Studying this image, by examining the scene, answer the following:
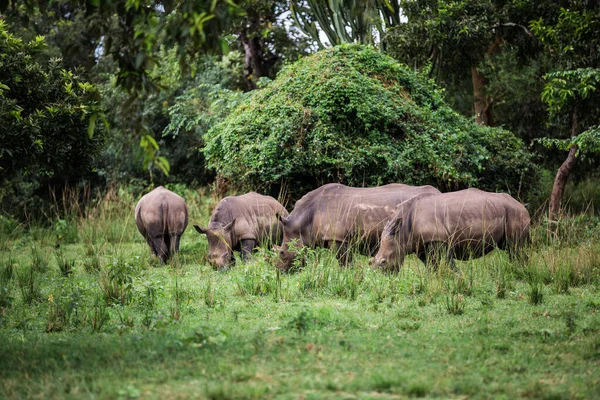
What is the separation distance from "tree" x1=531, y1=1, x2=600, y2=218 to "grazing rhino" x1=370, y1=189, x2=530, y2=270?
3.41 m

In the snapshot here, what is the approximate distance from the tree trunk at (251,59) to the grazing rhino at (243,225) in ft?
35.1

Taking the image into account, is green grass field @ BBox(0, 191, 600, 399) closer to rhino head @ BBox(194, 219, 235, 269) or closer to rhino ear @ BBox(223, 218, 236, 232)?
rhino head @ BBox(194, 219, 235, 269)

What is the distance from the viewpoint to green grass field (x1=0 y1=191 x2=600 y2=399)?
17.9 feet

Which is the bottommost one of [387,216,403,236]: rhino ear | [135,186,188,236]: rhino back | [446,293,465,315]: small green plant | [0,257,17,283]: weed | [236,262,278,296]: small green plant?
[446,293,465,315]: small green plant

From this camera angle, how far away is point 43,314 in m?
8.00

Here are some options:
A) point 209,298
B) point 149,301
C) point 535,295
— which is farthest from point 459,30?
point 149,301

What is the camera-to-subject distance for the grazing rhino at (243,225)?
1134 centimetres

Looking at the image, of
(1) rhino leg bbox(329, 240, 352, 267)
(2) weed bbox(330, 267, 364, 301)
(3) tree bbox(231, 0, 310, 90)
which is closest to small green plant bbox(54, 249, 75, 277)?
(1) rhino leg bbox(329, 240, 352, 267)

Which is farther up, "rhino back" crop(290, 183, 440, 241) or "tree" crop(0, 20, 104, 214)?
"tree" crop(0, 20, 104, 214)

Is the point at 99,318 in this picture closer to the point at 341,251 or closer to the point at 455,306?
the point at 455,306

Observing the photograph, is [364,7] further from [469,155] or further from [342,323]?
[469,155]

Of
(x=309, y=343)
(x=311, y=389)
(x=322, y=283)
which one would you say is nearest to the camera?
(x=311, y=389)

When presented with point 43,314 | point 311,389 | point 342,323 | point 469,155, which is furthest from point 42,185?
point 311,389

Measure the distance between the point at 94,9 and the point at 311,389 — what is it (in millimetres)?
3250
